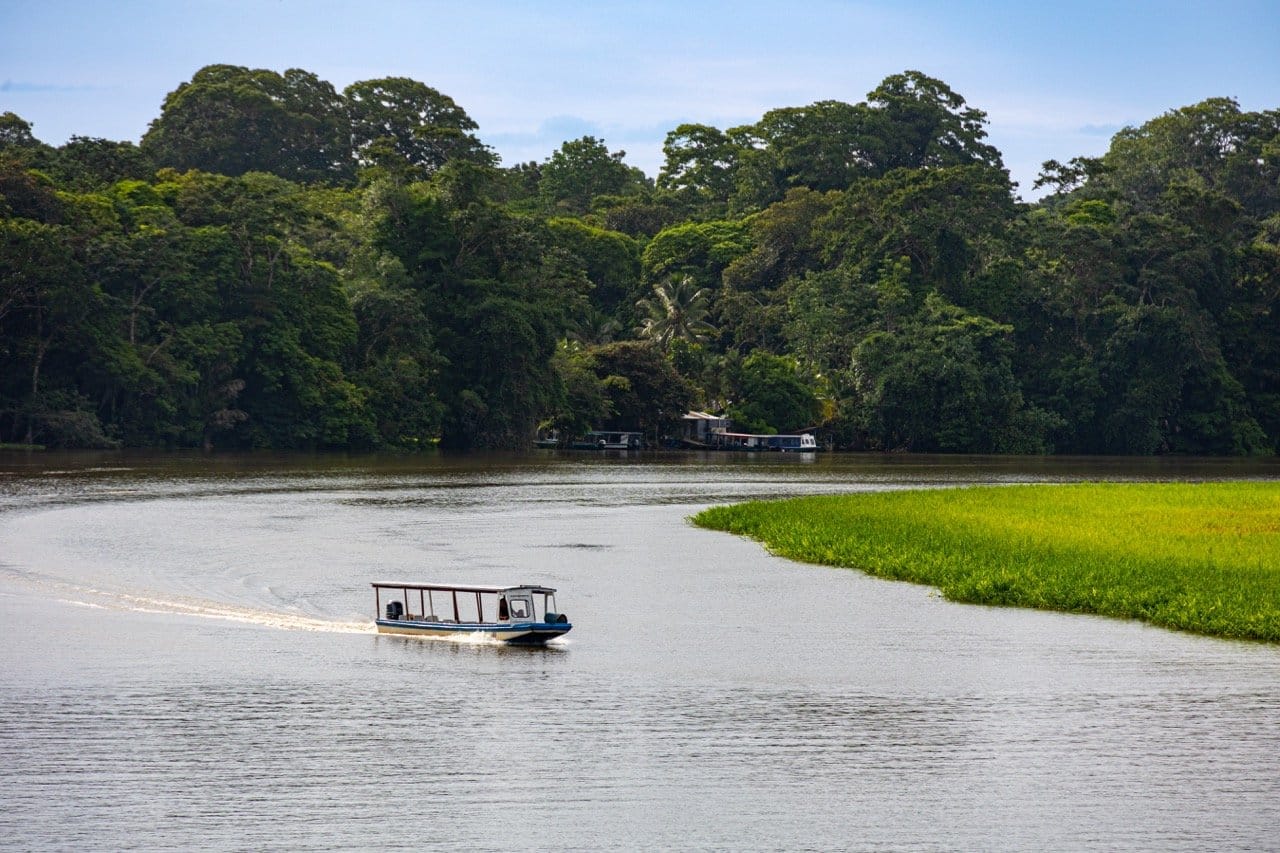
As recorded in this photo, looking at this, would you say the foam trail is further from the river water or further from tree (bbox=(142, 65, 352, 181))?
tree (bbox=(142, 65, 352, 181))

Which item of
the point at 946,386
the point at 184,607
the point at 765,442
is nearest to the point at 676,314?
the point at 765,442

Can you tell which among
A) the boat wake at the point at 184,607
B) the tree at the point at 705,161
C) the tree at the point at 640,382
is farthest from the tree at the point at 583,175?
the boat wake at the point at 184,607

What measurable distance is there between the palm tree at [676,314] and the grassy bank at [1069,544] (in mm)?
64887

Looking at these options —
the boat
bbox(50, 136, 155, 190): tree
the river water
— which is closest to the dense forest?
bbox(50, 136, 155, 190): tree

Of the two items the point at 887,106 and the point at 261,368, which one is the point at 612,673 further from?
the point at 887,106

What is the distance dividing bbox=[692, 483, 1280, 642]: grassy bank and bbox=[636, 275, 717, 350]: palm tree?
64.9 m

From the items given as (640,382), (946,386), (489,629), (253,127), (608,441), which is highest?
(253,127)

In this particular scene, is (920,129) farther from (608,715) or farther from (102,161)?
(608,715)

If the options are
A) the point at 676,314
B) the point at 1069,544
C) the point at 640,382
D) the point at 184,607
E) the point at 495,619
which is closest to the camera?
the point at 495,619

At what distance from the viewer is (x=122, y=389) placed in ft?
286

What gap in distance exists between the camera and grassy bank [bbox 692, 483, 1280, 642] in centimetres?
2886

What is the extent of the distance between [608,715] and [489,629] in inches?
228

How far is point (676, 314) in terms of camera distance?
119m

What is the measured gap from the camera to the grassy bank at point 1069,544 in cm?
2886
